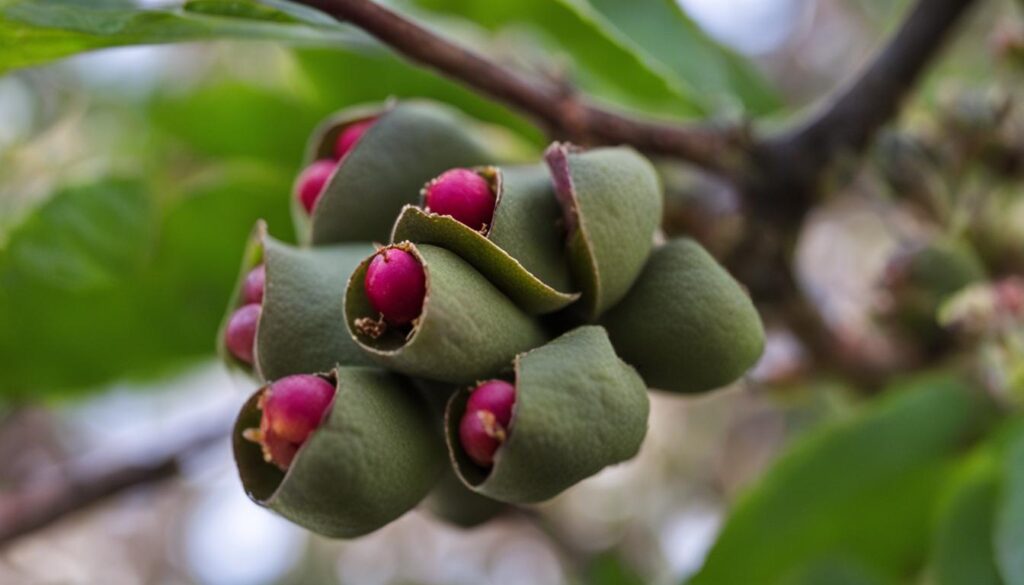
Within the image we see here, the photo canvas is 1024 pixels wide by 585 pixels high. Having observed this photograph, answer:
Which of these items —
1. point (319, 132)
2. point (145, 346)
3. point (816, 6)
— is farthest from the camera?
point (816, 6)

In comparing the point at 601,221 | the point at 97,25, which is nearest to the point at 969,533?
the point at 601,221

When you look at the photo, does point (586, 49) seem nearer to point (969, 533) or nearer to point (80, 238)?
point (80, 238)

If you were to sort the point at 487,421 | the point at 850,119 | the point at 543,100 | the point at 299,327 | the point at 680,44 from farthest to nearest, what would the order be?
the point at 680,44 → the point at 850,119 → the point at 543,100 → the point at 299,327 → the point at 487,421

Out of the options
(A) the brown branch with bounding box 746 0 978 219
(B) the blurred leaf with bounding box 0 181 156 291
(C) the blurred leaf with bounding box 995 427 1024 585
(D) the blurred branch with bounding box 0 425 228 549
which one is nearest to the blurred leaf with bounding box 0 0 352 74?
(B) the blurred leaf with bounding box 0 181 156 291

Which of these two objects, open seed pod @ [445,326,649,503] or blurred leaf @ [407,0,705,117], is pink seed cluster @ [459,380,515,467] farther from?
blurred leaf @ [407,0,705,117]

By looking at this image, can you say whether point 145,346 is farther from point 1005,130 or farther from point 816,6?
point 816,6

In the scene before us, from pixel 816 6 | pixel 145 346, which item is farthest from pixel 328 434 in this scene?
pixel 816 6

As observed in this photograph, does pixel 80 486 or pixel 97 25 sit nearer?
pixel 97 25
